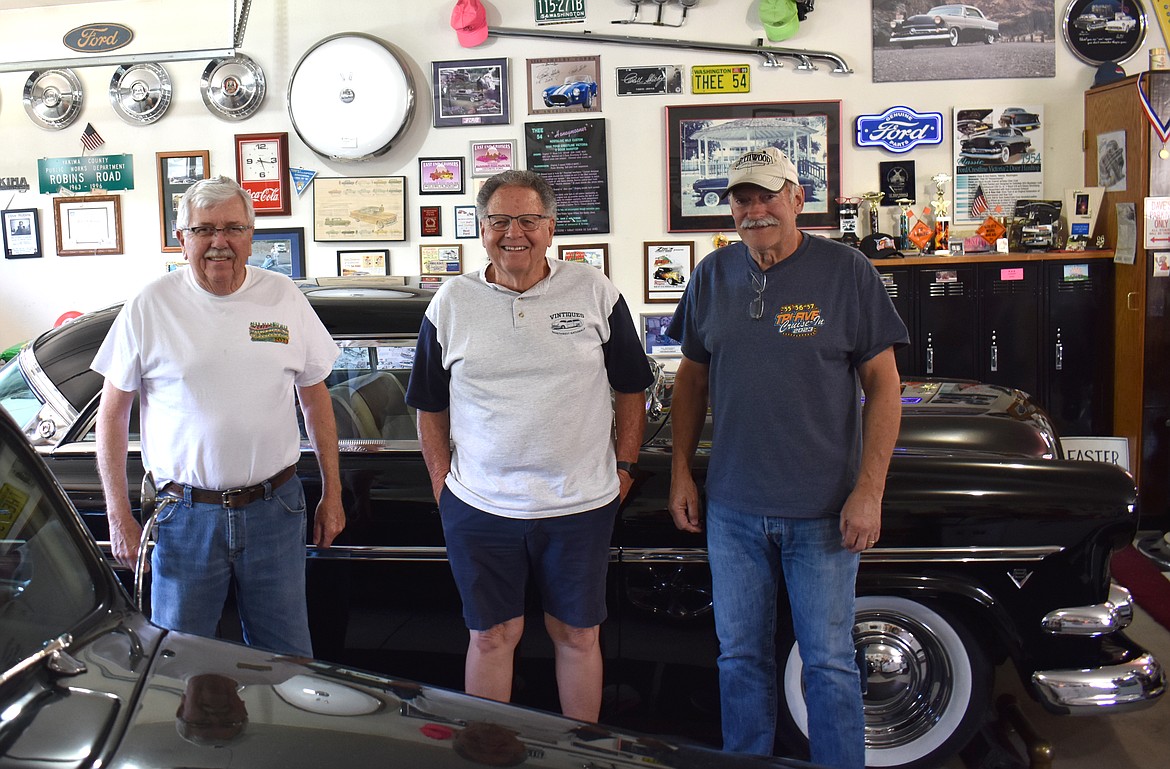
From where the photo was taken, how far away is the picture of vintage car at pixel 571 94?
6.39 metres

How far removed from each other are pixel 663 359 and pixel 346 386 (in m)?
3.78

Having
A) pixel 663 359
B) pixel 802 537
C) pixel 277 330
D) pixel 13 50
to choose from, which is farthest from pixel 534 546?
pixel 13 50

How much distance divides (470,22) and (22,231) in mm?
3469

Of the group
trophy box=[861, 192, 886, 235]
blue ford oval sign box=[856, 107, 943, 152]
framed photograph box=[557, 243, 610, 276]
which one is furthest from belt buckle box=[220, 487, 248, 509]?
blue ford oval sign box=[856, 107, 943, 152]

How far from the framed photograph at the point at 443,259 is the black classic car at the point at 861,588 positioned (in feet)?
12.1

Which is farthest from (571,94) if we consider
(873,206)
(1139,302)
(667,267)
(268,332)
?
(268,332)

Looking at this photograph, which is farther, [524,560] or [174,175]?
[174,175]

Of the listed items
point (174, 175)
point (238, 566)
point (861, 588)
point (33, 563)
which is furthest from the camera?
point (174, 175)

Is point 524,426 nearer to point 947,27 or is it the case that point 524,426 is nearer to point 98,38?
point 947,27

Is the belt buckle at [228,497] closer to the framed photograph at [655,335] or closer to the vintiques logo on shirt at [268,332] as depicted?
the vintiques logo on shirt at [268,332]

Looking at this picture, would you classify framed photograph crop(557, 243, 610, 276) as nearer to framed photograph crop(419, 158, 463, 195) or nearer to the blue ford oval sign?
framed photograph crop(419, 158, 463, 195)

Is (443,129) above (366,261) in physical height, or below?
above

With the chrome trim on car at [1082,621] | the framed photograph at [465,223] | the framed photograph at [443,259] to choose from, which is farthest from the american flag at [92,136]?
the chrome trim on car at [1082,621]

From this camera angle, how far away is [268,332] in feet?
8.00
